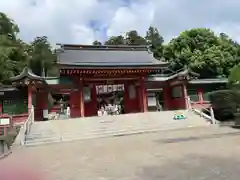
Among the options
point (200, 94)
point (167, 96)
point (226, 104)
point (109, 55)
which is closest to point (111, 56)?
point (109, 55)

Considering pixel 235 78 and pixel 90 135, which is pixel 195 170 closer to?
pixel 90 135

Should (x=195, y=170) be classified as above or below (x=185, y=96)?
below

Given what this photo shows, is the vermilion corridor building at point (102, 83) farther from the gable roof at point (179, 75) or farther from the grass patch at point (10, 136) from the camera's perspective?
the grass patch at point (10, 136)

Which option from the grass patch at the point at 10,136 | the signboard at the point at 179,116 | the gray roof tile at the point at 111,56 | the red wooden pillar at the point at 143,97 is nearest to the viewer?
the grass patch at the point at 10,136

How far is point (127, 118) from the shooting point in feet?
61.9

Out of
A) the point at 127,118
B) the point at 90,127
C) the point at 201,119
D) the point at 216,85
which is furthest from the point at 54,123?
the point at 216,85

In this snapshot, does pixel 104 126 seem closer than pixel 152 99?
Yes

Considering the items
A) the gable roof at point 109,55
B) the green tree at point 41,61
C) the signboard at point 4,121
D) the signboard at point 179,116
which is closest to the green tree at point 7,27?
the green tree at point 41,61

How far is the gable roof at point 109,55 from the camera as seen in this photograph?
23219 mm

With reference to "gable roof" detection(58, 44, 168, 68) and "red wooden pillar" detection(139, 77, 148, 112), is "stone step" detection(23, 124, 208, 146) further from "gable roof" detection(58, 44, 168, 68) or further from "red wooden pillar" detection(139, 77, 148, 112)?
"gable roof" detection(58, 44, 168, 68)

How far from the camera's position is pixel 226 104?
65.1 feet

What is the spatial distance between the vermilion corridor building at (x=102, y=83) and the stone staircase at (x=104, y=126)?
3.24 meters

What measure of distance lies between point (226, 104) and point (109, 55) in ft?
37.3

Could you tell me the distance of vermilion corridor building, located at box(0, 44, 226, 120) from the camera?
21109mm
